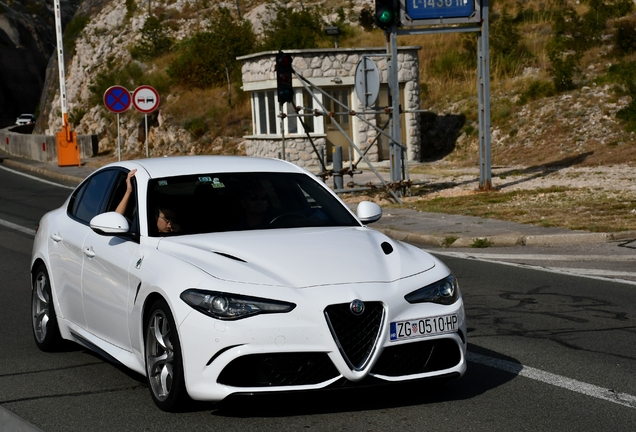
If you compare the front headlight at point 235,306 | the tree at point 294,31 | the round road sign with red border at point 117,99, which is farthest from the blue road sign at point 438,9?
the tree at point 294,31

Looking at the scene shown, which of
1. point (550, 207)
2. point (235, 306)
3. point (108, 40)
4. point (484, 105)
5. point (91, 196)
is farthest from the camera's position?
point (108, 40)

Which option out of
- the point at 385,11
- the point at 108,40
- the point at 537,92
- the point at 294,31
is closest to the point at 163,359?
the point at 385,11

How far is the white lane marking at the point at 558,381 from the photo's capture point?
611 cm

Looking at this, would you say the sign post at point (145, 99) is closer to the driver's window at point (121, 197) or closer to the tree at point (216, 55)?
the tree at point (216, 55)

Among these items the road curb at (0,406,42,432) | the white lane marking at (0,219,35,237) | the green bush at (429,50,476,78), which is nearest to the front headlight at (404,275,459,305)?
the road curb at (0,406,42,432)

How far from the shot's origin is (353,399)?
20.3ft

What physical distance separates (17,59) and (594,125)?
82899mm

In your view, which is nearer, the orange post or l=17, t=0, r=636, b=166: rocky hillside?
l=17, t=0, r=636, b=166: rocky hillside

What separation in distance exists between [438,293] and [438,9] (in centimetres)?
1598

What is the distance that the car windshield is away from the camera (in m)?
6.79

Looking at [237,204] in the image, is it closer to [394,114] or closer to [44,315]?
[44,315]

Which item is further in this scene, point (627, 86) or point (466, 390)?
point (627, 86)

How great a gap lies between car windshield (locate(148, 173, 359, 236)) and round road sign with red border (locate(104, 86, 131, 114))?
23.3 meters

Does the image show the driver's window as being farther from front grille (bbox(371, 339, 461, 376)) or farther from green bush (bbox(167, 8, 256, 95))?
green bush (bbox(167, 8, 256, 95))
